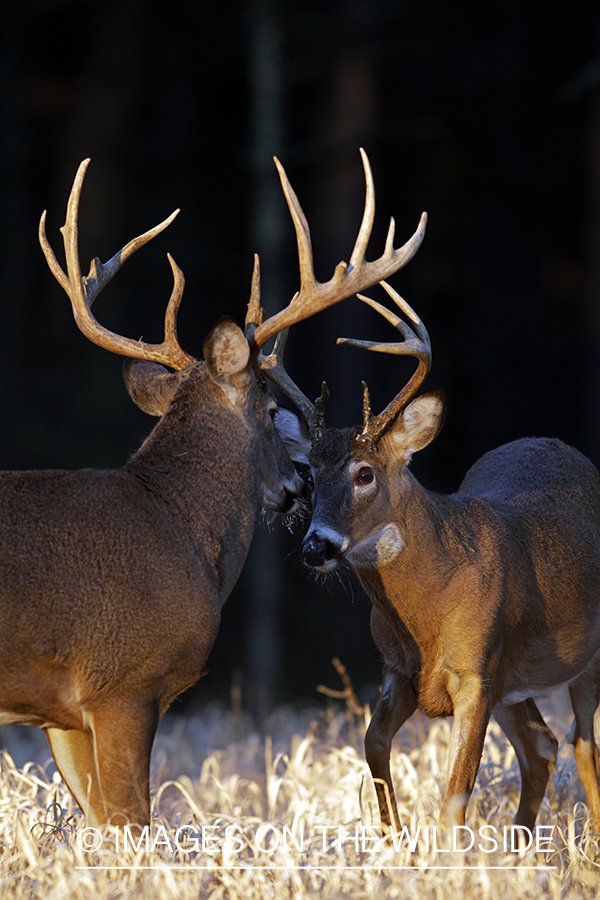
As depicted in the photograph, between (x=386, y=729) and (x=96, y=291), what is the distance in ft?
7.29

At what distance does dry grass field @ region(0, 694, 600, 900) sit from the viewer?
3689 mm

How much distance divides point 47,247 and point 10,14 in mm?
13552

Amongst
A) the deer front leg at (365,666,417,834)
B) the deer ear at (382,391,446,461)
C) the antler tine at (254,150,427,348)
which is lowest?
the deer front leg at (365,666,417,834)

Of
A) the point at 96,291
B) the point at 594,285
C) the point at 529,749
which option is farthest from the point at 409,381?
the point at 594,285

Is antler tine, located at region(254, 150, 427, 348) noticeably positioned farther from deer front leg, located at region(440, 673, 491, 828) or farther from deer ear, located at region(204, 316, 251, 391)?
deer front leg, located at region(440, 673, 491, 828)

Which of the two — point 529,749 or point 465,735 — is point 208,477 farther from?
point 529,749

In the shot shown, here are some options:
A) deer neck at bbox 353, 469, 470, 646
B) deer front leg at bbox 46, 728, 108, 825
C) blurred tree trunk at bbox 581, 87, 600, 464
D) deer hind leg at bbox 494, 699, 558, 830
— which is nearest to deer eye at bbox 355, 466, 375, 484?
deer neck at bbox 353, 469, 470, 646

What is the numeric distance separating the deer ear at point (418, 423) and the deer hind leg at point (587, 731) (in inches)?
56.1

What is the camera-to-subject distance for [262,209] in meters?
13.3

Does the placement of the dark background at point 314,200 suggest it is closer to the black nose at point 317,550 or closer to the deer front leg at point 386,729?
the deer front leg at point 386,729

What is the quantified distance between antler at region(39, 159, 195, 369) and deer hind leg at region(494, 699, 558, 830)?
2.14 meters

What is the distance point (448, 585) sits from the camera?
4.75 m

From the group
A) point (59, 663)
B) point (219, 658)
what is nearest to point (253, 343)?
point (59, 663)

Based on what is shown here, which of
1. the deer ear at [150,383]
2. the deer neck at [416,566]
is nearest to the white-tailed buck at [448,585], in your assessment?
the deer neck at [416,566]
